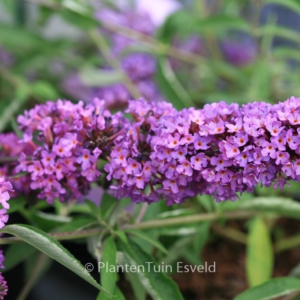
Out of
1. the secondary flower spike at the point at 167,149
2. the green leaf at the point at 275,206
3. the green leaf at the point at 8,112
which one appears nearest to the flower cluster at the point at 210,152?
the secondary flower spike at the point at 167,149

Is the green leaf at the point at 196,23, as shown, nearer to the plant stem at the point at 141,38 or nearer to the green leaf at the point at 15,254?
the plant stem at the point at 141,38

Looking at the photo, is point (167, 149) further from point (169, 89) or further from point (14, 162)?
point (169, 89)

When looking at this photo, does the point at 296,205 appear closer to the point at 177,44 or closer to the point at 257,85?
the point at 257,85

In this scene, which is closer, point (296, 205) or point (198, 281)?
point (296, 205)

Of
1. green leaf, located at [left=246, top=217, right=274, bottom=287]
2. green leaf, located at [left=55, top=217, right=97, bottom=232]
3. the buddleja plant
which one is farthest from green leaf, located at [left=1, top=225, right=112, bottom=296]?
green leaf, located at [left=246, top=217, right=274, bottom=287]

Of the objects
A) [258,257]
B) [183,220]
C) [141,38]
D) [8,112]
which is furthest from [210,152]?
[141,38]

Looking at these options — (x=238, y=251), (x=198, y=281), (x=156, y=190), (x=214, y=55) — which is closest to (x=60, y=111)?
(x=156, y=190)
